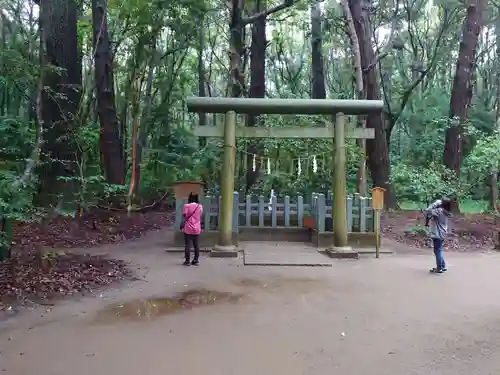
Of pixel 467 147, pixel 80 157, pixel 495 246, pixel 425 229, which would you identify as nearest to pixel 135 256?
pixel 80 157

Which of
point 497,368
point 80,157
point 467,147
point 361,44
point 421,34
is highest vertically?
point 421,34

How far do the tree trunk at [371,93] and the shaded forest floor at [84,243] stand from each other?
5.00 ft

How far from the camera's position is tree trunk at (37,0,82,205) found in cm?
1199

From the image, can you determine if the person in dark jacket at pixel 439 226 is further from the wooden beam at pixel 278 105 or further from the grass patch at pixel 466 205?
the grass patch at pixel 466 205

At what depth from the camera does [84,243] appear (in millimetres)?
11383

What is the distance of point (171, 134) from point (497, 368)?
17.5 m

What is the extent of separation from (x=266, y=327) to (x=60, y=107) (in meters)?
9.02

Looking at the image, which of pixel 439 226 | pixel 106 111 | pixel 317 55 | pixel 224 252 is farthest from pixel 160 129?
pixel 439 226

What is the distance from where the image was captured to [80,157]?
13.0m

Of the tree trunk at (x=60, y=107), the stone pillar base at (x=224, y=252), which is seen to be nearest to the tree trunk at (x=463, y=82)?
the stone pillar base at (x=224, y=252)

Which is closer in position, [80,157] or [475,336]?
[475,336]

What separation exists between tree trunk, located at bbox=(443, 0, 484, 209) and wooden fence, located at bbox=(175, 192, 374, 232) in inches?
221

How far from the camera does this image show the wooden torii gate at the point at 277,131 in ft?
35.0

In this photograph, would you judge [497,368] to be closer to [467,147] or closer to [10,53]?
[10,53]
